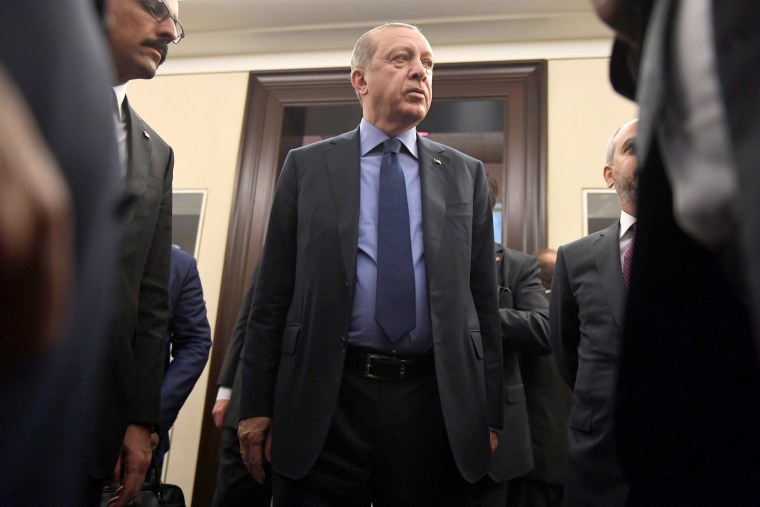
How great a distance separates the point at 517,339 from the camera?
247cm

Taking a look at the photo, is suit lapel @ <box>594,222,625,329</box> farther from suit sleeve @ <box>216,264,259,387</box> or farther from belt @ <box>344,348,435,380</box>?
suit sleeve @ <box>216,264,259,387</box>

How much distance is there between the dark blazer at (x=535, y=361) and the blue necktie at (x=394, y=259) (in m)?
0.89

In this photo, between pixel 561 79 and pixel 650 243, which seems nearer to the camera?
pixel 650 243

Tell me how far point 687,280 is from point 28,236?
60 centimetres

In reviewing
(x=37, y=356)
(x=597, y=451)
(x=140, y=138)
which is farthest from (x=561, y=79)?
(x=37, y=356)

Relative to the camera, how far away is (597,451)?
73.4 inches

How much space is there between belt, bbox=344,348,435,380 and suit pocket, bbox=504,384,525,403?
0.83 meters

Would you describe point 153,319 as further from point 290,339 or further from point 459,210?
point 459,210

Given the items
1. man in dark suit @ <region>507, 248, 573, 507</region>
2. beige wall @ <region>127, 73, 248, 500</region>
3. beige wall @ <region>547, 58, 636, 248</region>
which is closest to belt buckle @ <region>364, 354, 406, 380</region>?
man in dark suit @ <region>507, 248, 573, 507</region>

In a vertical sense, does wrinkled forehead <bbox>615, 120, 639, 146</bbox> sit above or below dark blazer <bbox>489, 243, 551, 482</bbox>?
above

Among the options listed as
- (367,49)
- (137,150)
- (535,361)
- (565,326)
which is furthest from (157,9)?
(535,361)

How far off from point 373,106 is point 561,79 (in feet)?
8.74

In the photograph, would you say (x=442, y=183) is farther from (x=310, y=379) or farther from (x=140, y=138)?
(x=140, y=138)

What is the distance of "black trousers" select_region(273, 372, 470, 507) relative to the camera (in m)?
1.55
